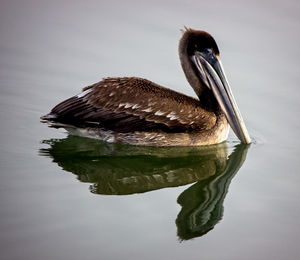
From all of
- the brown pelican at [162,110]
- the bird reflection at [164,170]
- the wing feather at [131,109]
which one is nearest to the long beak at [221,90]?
the brown pelican at [162,110]

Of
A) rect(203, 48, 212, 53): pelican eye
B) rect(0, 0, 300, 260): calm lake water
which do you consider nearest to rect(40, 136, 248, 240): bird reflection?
rect(0, 0, 300, 260): calm lake water

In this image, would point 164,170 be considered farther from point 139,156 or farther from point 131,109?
point 131,109

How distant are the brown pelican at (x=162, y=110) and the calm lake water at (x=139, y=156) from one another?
0.65 ft

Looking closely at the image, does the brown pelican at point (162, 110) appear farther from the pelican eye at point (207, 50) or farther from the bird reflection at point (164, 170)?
the bird reflection at point (164, 170)

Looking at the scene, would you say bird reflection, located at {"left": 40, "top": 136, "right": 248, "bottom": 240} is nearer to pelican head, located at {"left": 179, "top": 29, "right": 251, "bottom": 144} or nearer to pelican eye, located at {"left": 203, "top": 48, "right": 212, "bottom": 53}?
pelican head, located at {"left": 179, "top": 29, "right": 251, "bottom": 144}

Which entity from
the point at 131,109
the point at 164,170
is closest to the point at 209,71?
the point at 131,109

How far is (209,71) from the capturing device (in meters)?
8.27

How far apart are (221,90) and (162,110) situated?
948mm

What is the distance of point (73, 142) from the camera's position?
784 centimetres

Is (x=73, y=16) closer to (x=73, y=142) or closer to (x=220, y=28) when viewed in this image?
(x=220, y=28)

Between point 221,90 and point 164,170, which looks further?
point 221,90

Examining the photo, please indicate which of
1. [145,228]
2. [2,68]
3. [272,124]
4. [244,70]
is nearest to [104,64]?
[2,68]

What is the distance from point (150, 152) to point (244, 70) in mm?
3219

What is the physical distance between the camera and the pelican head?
818 centimetres
